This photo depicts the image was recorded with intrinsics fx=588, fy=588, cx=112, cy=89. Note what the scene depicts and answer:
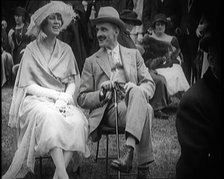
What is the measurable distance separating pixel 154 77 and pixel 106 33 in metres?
0.68

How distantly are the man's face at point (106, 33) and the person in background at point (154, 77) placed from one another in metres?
0.09

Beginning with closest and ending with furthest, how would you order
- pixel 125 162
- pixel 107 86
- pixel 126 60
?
pixel 125 162, pixel 107 86, pixel 126 60

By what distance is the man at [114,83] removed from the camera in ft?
19.2

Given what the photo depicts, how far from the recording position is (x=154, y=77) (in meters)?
6.12

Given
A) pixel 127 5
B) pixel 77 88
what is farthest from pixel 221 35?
pixel 77 88

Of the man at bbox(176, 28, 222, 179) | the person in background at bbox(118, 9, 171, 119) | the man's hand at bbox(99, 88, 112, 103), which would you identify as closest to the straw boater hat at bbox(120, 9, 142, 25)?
the person in background at bbox(118, 9, 171, 119)

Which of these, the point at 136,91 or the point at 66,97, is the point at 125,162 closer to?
the point at 136,91

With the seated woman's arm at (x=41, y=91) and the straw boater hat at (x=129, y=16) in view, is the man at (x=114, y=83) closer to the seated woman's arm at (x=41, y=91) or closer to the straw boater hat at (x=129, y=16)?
the straw boater hat at (x=129, y=16)

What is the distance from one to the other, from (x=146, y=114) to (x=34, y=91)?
1151mm

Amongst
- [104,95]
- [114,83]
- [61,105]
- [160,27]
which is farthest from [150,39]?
[61,105]

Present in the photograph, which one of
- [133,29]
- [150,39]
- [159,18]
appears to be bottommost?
[150,39]

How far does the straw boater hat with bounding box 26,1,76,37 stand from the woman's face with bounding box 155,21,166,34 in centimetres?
89

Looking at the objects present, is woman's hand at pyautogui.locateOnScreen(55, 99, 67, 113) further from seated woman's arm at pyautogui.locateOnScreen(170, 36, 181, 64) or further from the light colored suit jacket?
seated woman's arm at pyautogui.locateOnScreen(170, 36, 181, 64)

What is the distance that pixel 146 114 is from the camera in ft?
19.2
